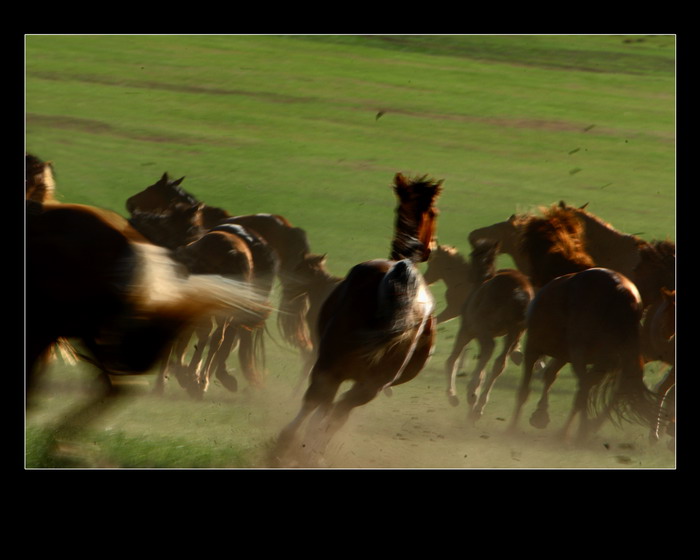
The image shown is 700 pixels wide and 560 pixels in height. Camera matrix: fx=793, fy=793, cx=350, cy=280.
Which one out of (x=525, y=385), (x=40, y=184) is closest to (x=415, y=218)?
(x=525, y=385)

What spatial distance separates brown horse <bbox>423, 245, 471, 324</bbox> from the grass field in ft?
0.41

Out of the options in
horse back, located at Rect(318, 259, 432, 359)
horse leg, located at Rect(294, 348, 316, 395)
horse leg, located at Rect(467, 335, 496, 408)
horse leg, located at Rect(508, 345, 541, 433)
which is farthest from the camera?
horse leg, located at Rect(467, 335, 496, 408)

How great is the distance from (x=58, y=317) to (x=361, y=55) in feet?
12.4

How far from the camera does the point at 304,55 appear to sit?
7.10 metres

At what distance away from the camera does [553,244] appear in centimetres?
605

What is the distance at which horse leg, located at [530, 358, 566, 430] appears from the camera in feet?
19.7

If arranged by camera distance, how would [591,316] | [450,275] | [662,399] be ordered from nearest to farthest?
[591,316]
[662,399]
[450,275]

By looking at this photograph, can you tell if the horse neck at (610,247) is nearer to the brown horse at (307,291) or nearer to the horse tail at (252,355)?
the brown horse at (307,291)

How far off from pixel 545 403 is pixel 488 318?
786 millimetres

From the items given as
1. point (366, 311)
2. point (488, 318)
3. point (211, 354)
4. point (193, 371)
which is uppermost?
point (366, 311)

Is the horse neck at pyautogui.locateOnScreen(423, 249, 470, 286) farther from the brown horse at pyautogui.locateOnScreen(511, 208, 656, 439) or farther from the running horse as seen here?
the running horse

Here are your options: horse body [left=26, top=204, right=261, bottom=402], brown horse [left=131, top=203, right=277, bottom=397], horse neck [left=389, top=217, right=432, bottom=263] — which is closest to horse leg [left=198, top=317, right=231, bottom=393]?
brown horse [left=131, top=203, right=277, bottom=397]

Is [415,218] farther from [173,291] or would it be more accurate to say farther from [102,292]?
[102,292]

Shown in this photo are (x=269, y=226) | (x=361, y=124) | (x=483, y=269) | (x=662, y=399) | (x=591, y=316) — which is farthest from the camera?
(x=361, y=124)
